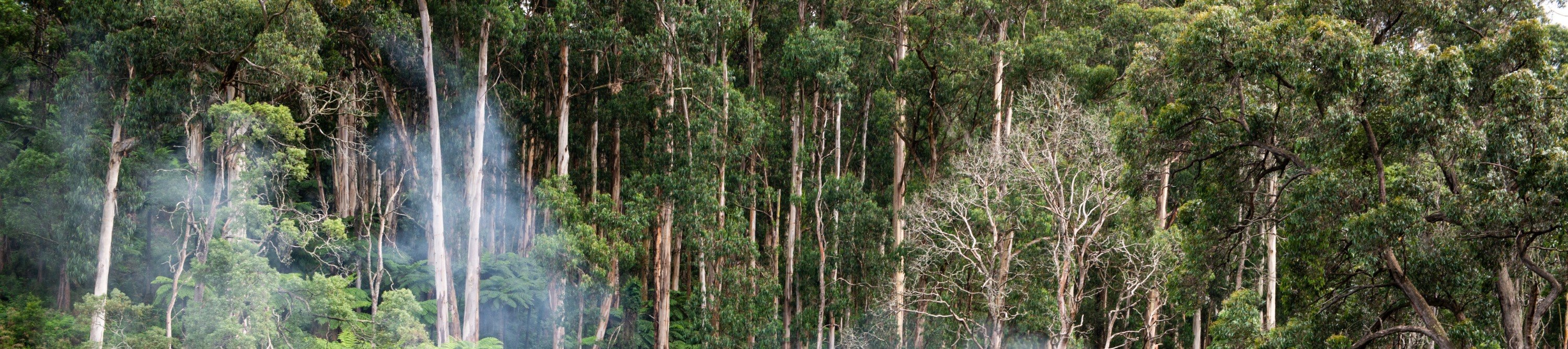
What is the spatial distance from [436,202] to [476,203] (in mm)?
897

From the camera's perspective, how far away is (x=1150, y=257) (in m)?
17.4

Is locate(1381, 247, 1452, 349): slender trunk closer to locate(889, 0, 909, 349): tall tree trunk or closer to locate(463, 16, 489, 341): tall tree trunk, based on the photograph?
locate(889, 0, 909, 349): tall tree trunk

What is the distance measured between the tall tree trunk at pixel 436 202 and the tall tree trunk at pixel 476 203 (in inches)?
13.3

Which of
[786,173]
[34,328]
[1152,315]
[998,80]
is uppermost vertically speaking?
[998,80]

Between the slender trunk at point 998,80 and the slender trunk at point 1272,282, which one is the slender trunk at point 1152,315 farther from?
the slender trunk at point 998,80

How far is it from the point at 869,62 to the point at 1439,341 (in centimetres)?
1356

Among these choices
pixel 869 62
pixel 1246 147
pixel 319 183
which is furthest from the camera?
pixel 869 62

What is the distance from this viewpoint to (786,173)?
958 inches

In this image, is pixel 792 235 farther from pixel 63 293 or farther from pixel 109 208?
pixel 63 293

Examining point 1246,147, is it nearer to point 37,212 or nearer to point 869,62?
point 869,62

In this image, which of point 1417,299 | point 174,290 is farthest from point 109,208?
point 1417,299

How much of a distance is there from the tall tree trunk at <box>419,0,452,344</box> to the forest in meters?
0.09

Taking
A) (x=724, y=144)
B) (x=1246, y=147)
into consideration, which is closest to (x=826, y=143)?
(x=724, y=144)

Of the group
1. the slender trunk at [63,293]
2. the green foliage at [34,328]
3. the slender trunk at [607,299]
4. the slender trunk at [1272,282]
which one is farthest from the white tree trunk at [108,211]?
the slender trunk at [1272,282]
